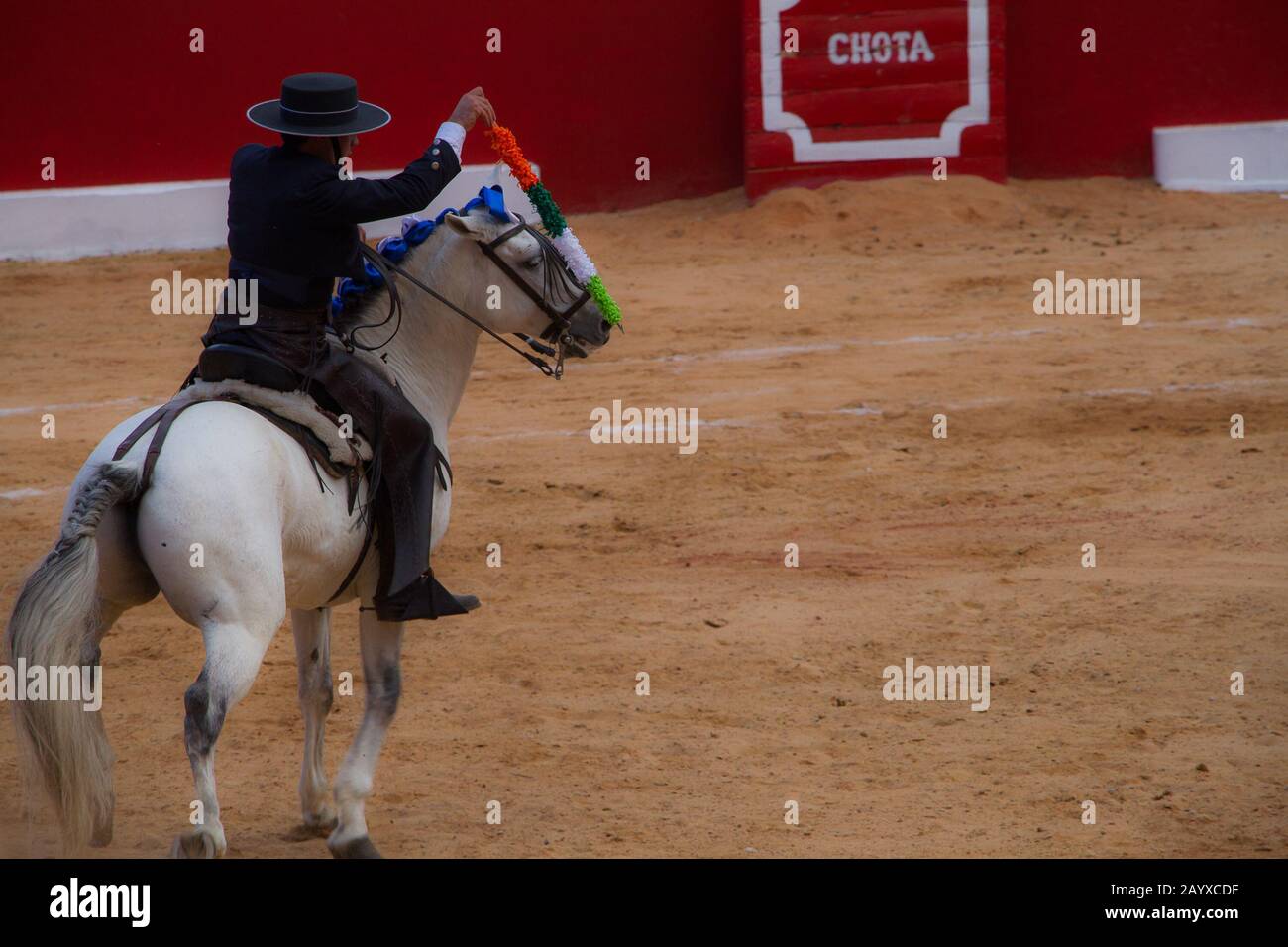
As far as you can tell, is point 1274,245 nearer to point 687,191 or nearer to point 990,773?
point 687,191

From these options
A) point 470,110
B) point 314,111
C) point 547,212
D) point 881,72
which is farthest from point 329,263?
point 881,72

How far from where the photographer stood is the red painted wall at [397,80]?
14414 mm

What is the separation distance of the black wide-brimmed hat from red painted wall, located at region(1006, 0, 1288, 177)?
37.5 ft

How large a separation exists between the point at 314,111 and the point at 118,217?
10.5 meters

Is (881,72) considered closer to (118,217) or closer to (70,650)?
(118,217)

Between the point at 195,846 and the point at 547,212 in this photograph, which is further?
the point at 547,212

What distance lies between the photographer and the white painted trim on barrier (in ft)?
47.5

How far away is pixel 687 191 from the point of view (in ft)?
50.7

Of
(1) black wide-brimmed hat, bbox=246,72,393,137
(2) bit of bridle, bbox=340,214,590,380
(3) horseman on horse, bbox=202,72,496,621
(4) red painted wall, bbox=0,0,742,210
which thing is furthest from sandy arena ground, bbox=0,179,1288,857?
(4) red painted wall, bbox=0,0,742,210

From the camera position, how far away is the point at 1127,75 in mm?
14828

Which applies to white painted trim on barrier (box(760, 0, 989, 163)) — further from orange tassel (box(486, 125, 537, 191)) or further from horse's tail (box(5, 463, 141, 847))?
horse's tail (box(5, 463, 141, 847))

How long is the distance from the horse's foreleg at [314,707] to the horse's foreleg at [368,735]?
23 centimetres

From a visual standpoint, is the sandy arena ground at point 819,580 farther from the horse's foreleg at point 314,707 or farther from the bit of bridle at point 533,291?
the bit of bridle at point 533,291

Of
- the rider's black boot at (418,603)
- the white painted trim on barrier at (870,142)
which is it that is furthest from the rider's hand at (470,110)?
the white painted trim on barrier at (870,142)
